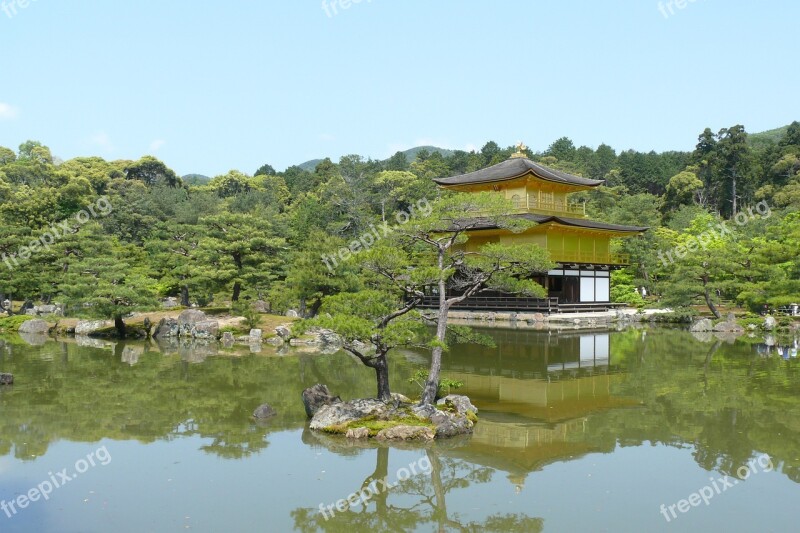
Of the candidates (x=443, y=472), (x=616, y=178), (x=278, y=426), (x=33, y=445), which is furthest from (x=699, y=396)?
(x=616, y=178)

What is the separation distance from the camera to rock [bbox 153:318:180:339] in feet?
74.4

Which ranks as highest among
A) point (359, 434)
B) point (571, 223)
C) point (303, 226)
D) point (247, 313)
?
point (303, 226)

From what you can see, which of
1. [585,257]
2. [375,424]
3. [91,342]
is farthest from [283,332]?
[585,257]

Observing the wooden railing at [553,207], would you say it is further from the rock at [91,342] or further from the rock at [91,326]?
the rock at [91,342]

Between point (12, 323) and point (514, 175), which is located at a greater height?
point (514, 175)

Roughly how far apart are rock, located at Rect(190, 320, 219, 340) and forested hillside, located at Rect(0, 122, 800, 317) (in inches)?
67.9

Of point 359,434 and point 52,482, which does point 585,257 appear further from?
point 52,482

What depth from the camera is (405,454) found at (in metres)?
8.52

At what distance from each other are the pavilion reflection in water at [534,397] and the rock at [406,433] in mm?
610

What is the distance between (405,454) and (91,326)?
18864mm

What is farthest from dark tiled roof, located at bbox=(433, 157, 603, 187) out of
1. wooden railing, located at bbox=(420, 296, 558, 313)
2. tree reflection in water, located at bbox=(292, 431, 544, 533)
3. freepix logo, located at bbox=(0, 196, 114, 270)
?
tree reflection in water, located at bbox=(292, 431, 544, 533)

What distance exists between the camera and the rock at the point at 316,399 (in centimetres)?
1042

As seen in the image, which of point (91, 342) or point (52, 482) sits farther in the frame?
point (91, 342)

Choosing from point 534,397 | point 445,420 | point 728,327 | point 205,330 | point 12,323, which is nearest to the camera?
point 445,420
